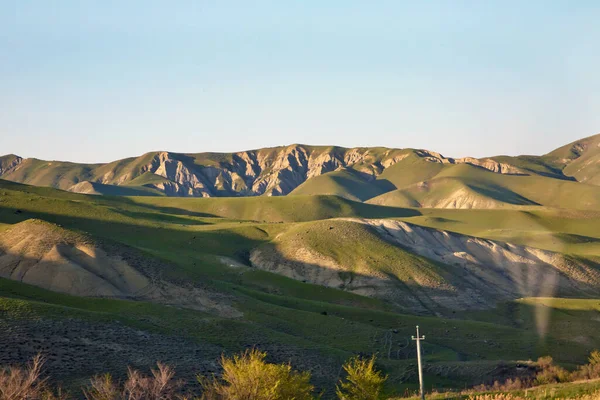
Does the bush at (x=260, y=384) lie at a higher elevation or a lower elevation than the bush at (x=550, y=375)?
higher

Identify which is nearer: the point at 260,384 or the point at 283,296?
the point at 260,384

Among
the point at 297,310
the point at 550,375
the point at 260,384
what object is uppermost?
the point at 260,384

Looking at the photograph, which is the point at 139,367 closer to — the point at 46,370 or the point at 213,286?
the point at 46,370

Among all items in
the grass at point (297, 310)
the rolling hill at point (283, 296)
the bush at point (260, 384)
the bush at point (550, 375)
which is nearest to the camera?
the bush at point (260, 384)

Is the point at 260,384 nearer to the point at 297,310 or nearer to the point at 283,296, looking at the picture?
the point at 297,310

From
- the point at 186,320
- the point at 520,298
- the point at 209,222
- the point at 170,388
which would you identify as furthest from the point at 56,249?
the point at 209,222

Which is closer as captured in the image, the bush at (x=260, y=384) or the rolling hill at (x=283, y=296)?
the bush at (x=260, y=384)

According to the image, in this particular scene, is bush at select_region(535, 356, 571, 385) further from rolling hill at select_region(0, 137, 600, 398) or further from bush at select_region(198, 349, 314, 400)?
bush at select_region(198, 349, 314, 400)

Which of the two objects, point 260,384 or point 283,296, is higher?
point 260,384

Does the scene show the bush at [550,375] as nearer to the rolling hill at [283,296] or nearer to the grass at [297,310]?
the rolling hill at [283,296]

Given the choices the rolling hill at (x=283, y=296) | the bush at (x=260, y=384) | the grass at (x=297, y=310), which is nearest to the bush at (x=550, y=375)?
the rolling hill at (x=283, y=296)

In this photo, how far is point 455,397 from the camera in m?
38.4

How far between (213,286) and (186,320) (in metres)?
19.8

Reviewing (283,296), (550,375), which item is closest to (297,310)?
(283,296)
